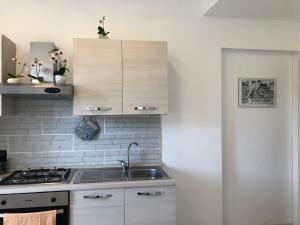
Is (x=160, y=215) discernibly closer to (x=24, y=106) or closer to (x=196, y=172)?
(x=196, y=172)

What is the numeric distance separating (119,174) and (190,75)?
1.23 metres

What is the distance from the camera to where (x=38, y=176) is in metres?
2.29

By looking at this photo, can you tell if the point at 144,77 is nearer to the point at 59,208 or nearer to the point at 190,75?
the point at 190,75

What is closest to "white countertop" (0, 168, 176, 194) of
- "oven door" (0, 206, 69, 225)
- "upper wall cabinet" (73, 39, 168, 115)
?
"oven door" (0, 206, 69, 225)

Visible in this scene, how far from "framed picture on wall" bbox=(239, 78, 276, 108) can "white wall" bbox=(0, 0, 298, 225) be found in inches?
14.4

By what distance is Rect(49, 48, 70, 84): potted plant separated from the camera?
2281mm

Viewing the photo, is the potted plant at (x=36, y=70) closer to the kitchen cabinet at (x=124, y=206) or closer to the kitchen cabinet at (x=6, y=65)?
the kitchen cabinet at (x=6, y=65)

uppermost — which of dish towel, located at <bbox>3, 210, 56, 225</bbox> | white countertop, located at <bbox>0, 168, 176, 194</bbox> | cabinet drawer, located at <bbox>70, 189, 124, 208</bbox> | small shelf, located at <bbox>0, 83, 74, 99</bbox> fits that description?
small shelf, located at <bbox>0, 83, 74, 99</bbox>

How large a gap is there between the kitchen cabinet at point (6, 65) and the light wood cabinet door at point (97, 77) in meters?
0.59

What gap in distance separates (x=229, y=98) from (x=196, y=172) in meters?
0.90

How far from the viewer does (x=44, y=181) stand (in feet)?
6.96

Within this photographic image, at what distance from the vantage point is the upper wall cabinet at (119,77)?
7.48ft

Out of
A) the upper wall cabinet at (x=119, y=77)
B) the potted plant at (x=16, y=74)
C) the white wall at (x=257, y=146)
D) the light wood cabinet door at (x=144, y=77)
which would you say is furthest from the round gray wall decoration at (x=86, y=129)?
the white wall at (x=257, y=146)

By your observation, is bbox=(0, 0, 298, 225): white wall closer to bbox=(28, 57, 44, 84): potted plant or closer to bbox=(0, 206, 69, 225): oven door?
bbox=(28, 57, 44, 84): potted plant
